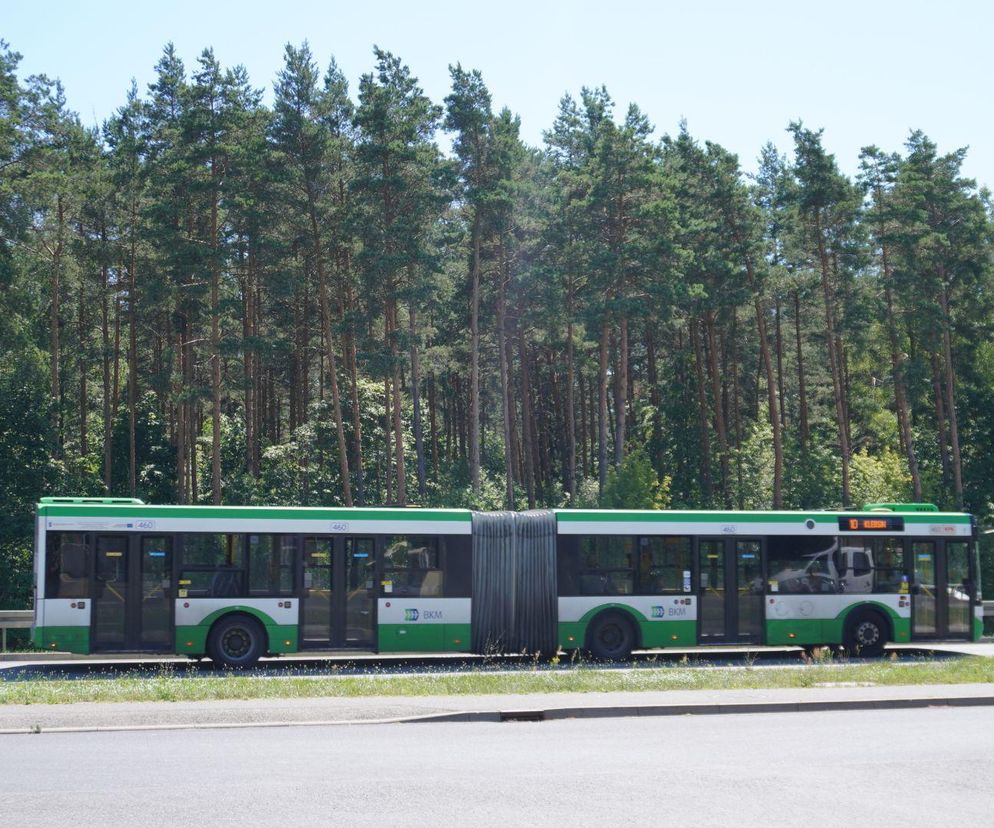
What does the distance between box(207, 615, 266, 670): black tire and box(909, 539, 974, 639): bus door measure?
13.5 m

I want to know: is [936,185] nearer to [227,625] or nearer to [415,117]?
[415,117]

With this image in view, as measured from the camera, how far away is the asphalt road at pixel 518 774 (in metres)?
9.63

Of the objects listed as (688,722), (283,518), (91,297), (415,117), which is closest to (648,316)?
(415,117)

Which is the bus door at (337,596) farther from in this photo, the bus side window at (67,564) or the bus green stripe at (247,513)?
the bus side window at (67,564)

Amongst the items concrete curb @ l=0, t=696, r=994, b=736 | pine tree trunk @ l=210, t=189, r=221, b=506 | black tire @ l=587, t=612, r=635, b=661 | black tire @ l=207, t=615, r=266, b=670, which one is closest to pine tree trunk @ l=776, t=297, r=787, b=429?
pine tree trunk @ l=210, t=189, r=221, b=506

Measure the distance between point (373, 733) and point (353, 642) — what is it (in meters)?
8.52

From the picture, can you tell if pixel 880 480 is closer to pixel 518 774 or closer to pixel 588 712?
pixel 588 712

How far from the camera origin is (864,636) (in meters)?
25.4

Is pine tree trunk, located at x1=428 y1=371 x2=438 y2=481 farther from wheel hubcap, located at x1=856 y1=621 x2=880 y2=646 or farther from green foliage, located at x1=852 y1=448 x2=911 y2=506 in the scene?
wheel hubcap, located at x1=856 y1=621 x2=880 y2=646

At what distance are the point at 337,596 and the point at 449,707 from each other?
7.06 meters

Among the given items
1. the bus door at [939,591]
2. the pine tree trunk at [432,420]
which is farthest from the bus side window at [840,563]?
the pine tree trunk at [432,420]

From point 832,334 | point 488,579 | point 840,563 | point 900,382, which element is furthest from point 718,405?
point 488,579

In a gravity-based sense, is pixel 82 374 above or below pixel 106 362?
above

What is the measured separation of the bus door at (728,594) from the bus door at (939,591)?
11.7 ft
